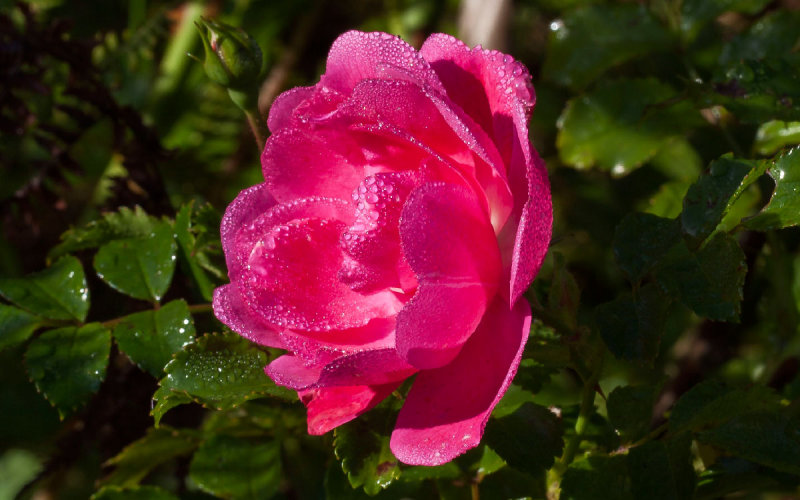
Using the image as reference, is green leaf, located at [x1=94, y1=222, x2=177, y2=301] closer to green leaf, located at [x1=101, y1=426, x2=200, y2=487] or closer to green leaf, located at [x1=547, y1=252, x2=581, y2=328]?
green leaf, located at [x1=101, y1=426, x2=200, y2=487]

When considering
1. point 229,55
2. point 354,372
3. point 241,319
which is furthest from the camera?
Answer: point 229,55

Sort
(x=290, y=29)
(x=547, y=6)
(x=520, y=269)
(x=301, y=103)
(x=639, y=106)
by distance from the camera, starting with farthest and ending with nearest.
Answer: (x=290, y=29) < (x=547, y=6) < (x=639, y=106) < (x=301, y=103) < (x=520, y=269)

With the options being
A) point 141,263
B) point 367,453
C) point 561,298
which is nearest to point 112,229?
point 141,263

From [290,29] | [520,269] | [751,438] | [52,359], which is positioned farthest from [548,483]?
[290,29]

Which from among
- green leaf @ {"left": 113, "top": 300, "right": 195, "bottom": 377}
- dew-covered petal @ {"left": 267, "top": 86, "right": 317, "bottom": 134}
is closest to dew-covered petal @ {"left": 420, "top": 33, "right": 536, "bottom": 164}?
dew-covered petal @ {"left": 267, "top": 86, "right": 317, "bottom": 134}

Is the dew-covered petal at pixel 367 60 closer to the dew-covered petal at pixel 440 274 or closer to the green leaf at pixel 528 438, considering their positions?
the dew-covered petal at pixel 440 274

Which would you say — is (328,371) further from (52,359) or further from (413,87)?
(52,359)

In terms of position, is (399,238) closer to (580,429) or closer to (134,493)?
(580,429)
